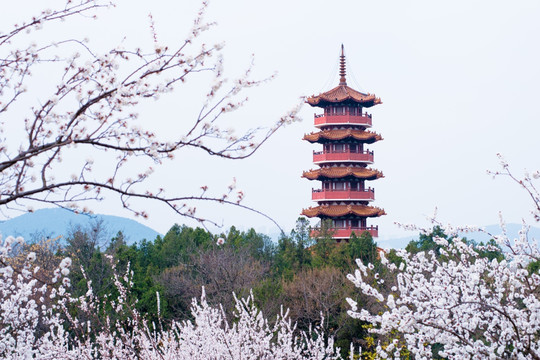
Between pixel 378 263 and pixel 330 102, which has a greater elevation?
pixel 330 102

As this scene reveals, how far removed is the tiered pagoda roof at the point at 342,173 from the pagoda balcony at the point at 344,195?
0.82 meters

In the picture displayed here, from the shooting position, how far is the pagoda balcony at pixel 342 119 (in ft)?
131

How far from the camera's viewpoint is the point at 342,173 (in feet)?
129

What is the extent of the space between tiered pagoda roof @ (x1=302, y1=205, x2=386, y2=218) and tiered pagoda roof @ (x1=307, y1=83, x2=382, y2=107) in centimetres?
586

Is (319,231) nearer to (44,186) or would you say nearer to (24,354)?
(24,354)

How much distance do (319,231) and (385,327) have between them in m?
29.3

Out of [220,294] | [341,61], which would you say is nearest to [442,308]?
[220,294]

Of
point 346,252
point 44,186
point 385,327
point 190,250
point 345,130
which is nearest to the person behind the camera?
point 44,186

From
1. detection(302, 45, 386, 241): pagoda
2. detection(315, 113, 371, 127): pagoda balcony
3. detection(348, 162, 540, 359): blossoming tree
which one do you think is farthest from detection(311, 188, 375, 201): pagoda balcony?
detection(348, 162, 540, 359): blossoming tree

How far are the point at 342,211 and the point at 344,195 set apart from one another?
905mm

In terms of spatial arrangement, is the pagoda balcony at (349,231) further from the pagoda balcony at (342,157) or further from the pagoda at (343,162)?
the pagoda balcony at (342,157)

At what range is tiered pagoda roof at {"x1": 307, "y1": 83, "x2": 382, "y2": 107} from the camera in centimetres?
3981

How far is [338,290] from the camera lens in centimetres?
2270

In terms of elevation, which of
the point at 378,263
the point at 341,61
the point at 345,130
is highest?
the point at 341,61
